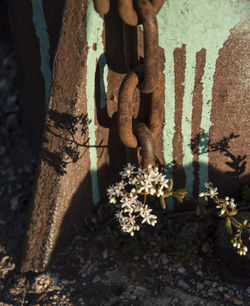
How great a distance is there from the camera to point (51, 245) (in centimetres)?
238

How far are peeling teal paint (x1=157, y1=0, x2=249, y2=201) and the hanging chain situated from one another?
99 millimetres

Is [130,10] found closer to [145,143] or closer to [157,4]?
[157,4]

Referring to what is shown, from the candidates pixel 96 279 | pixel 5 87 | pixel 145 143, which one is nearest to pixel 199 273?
pixel 96 279

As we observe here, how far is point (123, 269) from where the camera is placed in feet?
7.82

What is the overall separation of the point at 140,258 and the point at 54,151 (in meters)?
0.94

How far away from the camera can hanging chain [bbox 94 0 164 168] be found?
65.2 inches

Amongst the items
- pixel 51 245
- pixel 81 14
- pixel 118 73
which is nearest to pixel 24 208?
pixel 51 245

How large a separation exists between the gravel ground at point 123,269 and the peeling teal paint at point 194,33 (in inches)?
34.7

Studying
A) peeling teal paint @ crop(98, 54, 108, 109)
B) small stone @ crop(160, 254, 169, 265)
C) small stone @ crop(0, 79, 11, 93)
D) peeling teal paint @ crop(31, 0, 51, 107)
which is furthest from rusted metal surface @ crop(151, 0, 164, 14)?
small stone @ crop(0, 79, 11, 93)

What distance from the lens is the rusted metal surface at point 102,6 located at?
1.80 metres

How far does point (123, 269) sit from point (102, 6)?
5.27ft

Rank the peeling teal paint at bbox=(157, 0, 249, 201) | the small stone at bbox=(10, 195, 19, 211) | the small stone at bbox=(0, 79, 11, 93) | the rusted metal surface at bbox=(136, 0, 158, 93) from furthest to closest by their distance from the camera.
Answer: the small stone at bbox=(0, 79, 11, 93), the small stone at bbox=(10, 195, 19, 211), the peeling teal paint at bbox=(157, 0, 249, 201), the rusted metal surface at bbox=(136, 0, 158, 93)

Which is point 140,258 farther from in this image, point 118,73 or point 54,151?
point 118,73

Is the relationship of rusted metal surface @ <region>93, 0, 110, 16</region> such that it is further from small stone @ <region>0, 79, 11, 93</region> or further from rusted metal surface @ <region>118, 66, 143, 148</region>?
small stone @ <region>0, 79, 11, 93</region>
